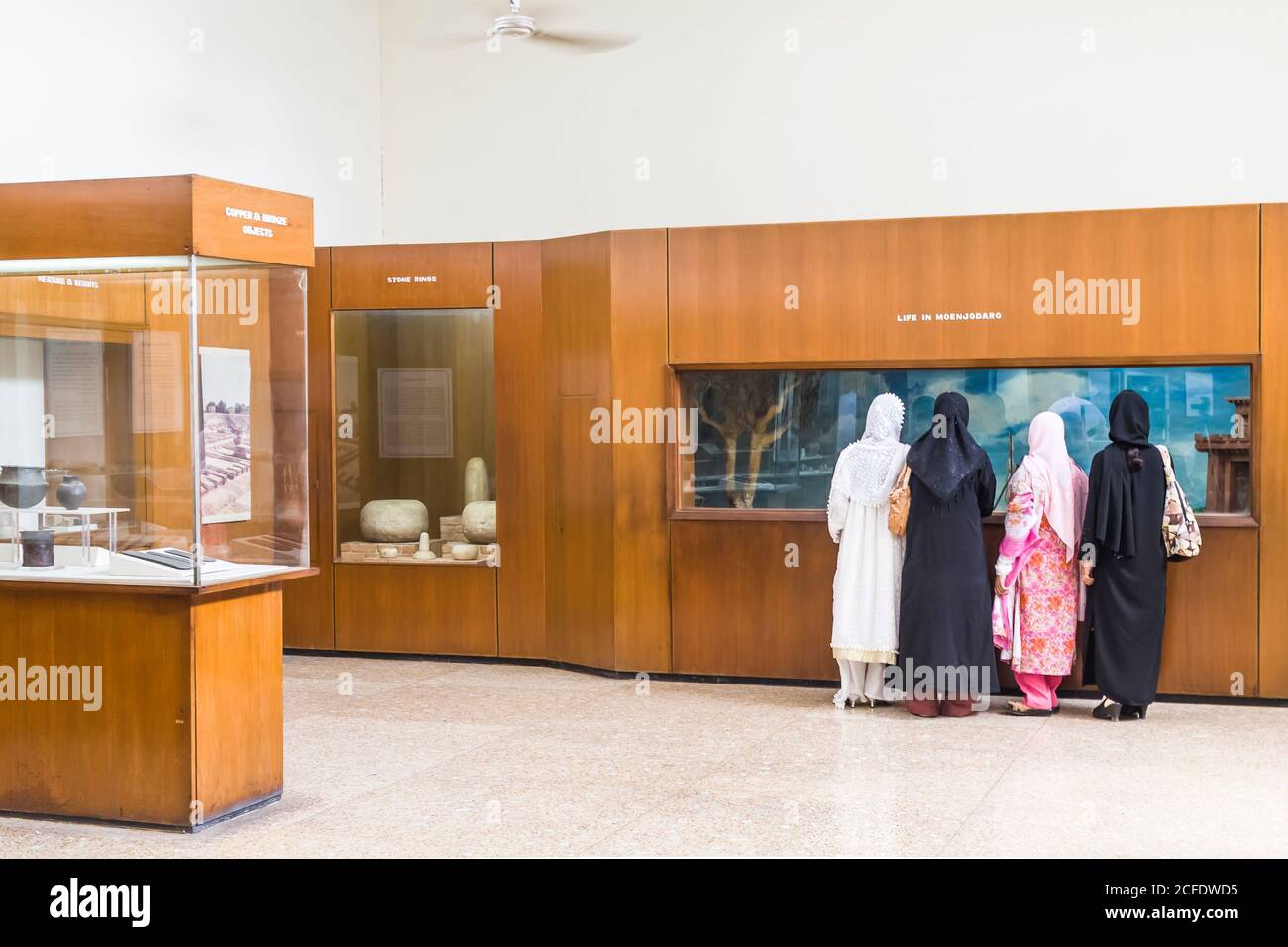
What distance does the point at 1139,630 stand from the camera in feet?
24.2

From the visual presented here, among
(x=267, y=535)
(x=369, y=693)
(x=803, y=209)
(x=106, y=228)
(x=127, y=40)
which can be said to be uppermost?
(x=127, y=40)

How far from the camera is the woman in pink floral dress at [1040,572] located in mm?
7590

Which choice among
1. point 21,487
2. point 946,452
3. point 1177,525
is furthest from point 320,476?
point 1177,525

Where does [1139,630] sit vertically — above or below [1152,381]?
below

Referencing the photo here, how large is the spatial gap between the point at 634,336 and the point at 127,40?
3.74 m

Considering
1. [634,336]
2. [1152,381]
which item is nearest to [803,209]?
[634,336]

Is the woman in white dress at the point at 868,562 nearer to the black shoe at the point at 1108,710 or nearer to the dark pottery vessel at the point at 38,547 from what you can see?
the black shoe at the point at 1108,710

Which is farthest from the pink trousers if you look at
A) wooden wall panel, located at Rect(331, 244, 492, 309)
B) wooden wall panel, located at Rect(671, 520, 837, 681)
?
wooden wall panel, located at Rect(331, 244, 492, 309)

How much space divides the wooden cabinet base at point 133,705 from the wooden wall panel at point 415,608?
383 centimetres

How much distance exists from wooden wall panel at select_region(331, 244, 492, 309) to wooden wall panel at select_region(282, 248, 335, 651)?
5.4 inches

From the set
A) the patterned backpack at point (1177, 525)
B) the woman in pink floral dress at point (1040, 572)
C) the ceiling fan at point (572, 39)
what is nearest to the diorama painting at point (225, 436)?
the woman in pink floral dress at point (1040, 572)

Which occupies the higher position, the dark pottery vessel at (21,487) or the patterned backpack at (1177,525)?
the dark pottery vessel at (21,487)

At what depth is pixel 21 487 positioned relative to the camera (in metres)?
5.73

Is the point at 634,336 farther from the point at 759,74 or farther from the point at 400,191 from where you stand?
the point at 400,191
